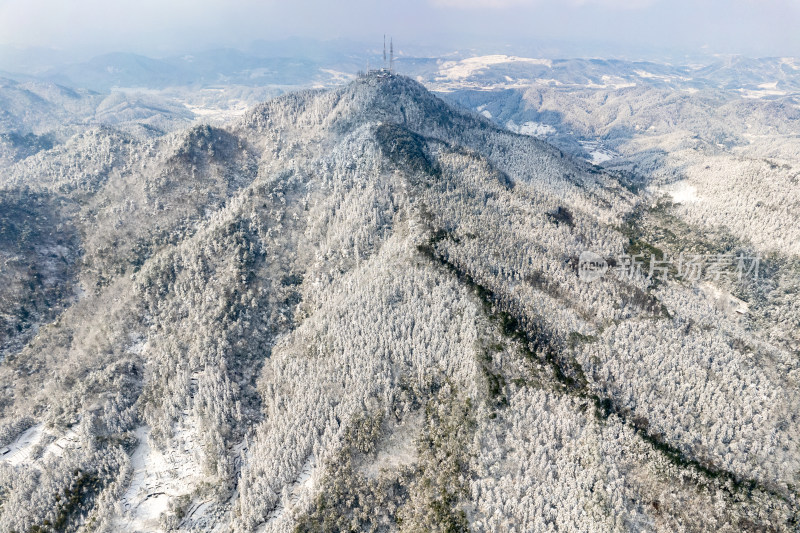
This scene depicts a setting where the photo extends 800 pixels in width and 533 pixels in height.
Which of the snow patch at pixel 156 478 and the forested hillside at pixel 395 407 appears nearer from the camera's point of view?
the forested hillside at pixel 395 407

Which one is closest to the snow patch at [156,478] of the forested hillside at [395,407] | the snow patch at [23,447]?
the forested hillside at [395,407]

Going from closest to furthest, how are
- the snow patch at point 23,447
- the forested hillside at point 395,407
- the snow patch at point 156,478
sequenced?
the forested hillside at point 395,407, the snow patch at point 156,478, the snow patch at point 23,447

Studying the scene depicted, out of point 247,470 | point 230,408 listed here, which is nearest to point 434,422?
point 247,470

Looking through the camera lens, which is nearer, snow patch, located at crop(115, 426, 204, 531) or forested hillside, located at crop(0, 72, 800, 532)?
forested hillside, located at crop(0, 72, 800, 532)

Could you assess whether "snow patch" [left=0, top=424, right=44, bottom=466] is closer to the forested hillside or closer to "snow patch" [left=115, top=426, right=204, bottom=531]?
the forested hillside

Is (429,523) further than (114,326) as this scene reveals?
No

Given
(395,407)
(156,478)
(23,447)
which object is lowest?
(156,478)

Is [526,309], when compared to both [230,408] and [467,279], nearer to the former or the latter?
[467,279]

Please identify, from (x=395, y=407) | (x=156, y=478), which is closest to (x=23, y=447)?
(x=156, y=478)

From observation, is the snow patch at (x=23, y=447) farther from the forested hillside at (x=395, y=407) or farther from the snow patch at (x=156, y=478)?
the snow patch at (x=156, y=478)

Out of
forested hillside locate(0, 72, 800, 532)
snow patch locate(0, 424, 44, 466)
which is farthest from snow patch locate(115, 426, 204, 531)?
snow patch locate(0, 424, 44, 466)

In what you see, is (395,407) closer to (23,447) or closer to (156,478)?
(156,478)
